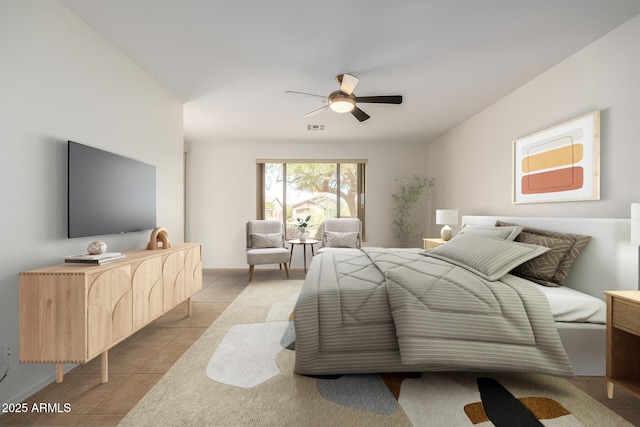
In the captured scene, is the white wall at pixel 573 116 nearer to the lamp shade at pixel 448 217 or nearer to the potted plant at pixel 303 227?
the lamp shade at pixel 448 217

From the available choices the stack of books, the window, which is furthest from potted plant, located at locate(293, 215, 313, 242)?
the stack of books

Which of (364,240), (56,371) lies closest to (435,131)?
(364,240)

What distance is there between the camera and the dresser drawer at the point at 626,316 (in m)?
1.50

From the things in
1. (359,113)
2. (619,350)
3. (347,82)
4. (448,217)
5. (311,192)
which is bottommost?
(619,350)

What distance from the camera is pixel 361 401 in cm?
162

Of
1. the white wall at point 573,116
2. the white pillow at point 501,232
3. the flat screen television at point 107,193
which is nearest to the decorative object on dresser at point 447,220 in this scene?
the white wall at point 573,116

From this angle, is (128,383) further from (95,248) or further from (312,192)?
(312,192)

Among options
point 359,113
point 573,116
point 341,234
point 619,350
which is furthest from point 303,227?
point 619,350

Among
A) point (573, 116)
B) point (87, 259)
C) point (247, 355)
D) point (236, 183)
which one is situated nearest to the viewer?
point (87, 259)

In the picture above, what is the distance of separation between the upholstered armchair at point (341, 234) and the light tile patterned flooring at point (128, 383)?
2.48 meters

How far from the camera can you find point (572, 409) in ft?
5.15

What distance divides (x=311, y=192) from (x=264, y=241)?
4.99 ft

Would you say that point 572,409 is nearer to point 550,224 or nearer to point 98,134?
point 550,224

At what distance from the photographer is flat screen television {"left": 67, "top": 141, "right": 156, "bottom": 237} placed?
6.66 ft
